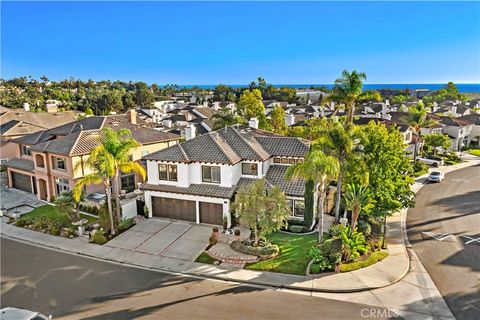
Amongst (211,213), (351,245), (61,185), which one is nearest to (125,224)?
(211,213)

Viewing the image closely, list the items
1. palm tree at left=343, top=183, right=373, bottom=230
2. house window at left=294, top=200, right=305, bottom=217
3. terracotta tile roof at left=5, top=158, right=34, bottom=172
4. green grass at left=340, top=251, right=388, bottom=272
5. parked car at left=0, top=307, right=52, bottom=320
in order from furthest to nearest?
terracotta tile roof at left=5, top=158, right=34, bottom=172
house window at left=294, top=200, right=305, bottom=217
palm tree at left=343, top=183, right=373, bottom=230
green grass at left=340, top=251, right=388, bottom=272
parked car at left=0, top=307, right=52, bottom=320

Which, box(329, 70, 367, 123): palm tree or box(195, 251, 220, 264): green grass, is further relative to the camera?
box(329, 70, 367, 123): palm tree

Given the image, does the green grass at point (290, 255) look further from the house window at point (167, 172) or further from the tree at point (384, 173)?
the house window at point (167, 172)

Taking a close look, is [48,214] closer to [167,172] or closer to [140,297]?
[167,172]

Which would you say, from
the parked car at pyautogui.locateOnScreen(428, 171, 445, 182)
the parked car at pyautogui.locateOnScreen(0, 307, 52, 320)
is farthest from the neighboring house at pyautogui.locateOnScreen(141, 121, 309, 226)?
the parked car at pyautogui.locateOnScreen(428, 171, 445, 182)

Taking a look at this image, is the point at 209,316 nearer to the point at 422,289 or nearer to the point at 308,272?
the point at 308,272

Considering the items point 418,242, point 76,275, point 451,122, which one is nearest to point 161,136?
point 76,275

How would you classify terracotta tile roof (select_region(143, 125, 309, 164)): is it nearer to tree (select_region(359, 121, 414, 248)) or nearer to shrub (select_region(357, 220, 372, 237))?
tree (select_region(359, 121, 414, 248))
